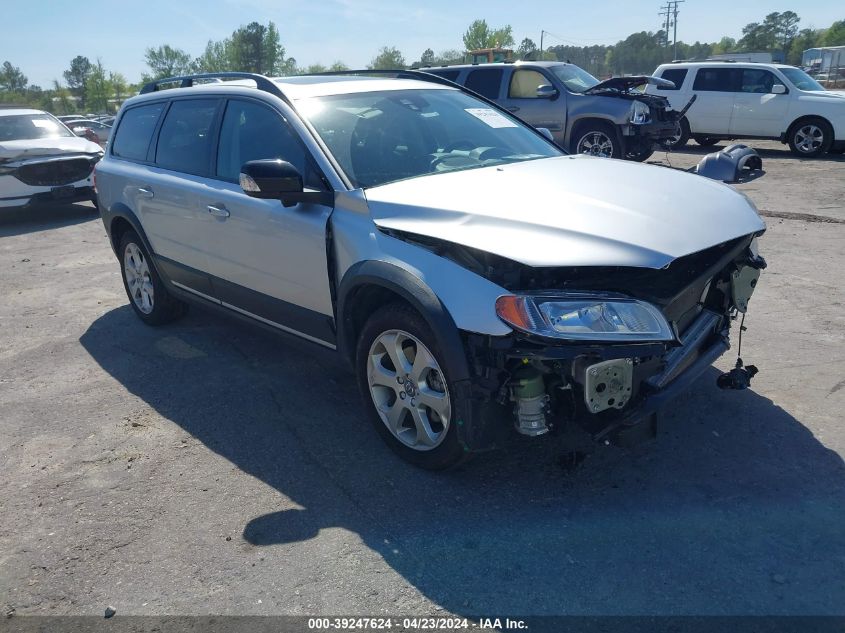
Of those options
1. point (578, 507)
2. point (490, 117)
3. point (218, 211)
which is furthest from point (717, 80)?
point (578, 507)

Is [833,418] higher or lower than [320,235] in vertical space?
lower

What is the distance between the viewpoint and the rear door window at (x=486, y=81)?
1370 cm

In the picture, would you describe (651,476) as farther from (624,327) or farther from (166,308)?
(166,308)

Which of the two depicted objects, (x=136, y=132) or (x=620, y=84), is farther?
(x=620, y=84)

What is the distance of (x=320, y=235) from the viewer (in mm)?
3818

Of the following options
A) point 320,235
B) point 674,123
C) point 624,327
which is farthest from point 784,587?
point 674,123

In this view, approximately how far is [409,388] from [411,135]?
1574mm

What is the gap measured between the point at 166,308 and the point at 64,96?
3378 inches

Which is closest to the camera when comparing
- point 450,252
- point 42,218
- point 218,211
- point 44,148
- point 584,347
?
point 584,347

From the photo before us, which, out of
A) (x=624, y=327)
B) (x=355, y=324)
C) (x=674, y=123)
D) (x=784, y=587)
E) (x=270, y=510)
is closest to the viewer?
(x=784, y=587)

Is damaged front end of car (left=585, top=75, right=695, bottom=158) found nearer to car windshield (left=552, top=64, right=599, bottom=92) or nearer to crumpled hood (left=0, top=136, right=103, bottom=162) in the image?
car windshield (left=552, top=64, right=599, bottom=92)

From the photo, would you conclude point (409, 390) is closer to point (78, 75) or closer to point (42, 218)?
point (42, 218)

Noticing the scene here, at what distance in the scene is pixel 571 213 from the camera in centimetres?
320

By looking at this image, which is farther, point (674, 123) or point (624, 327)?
point (674, 123)
